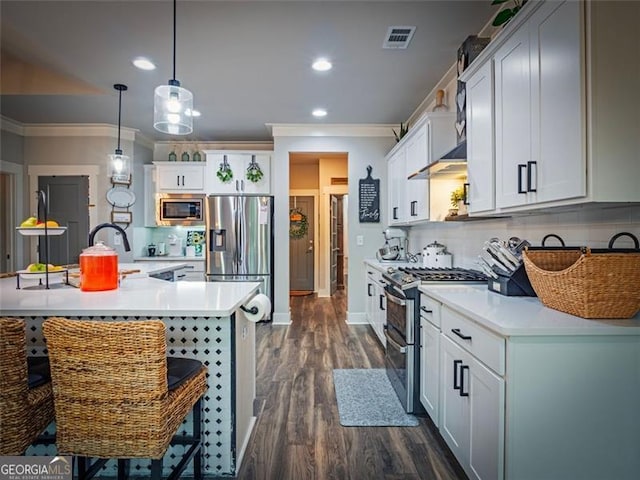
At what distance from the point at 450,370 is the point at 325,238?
5905mm

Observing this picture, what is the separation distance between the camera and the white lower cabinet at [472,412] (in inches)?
55.6

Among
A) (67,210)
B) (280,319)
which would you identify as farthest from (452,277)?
(67,210)

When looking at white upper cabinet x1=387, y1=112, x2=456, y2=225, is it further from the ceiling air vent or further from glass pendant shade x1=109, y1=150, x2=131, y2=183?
glass pendant shade x1=109, y1=150, x2=131, y2=183

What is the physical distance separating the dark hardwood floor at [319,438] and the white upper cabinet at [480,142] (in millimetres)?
1462

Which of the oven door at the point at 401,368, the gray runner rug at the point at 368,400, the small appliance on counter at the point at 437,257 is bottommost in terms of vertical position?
the gray runner rug at the point at 368,400

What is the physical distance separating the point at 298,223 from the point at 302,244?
47 centimetres

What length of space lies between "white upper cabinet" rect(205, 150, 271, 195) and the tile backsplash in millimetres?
2692

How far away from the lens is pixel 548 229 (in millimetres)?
2090

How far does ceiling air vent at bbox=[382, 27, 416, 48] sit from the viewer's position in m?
2.71

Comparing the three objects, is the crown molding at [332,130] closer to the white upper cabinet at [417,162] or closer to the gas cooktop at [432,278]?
the white upper cabinet at [417,162]

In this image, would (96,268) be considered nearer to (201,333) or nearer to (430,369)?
(201,333)

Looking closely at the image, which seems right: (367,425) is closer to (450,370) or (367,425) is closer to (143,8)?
(450,370)

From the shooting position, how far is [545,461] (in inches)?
53.3

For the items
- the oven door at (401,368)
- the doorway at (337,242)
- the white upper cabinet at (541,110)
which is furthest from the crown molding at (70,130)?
the white upper cabinet at (541,110)
